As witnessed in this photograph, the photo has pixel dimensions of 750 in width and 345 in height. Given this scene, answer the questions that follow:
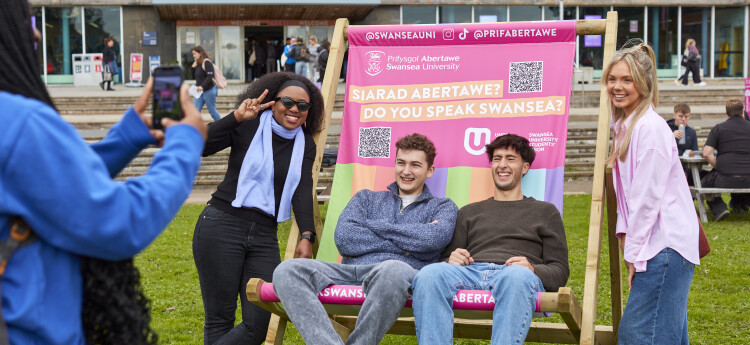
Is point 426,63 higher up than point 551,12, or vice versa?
point 551,12

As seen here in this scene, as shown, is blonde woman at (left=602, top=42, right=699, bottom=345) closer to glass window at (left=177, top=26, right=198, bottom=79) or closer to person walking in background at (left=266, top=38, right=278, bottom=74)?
person walking in background at (left=266, top=38, right=278, bottom=74)

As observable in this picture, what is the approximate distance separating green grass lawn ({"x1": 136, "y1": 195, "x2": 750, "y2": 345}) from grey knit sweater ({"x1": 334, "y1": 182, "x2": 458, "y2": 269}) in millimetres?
1158

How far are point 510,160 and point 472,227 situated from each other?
0.42 metres

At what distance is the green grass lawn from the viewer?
5426mm

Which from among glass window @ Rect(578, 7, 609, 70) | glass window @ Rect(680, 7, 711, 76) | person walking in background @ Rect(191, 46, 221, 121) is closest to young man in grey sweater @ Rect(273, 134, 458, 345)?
person walking in background @ Rect(191, 46, 221, 121)

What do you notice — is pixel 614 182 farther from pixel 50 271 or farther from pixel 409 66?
pixel 50 271

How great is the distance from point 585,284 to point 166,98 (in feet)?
8.65

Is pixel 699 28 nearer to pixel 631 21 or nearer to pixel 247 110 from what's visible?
pixel 631 21

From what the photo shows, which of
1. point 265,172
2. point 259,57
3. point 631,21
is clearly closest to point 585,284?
point 265,172

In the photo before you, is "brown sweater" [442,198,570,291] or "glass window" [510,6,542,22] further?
"glass window" [510,6,542,22]

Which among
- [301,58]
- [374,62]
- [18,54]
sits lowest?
[18,54]

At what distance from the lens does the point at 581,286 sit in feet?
21.7

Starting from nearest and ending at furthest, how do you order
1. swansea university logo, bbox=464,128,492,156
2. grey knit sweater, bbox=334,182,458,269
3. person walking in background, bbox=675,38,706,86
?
grey knit sweater, bbox=334,182,458,269 < swansea university logo, bbox=464,128,492,156 < person walking in background, bbox=675,38,706,86

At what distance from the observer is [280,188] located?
419 cm
